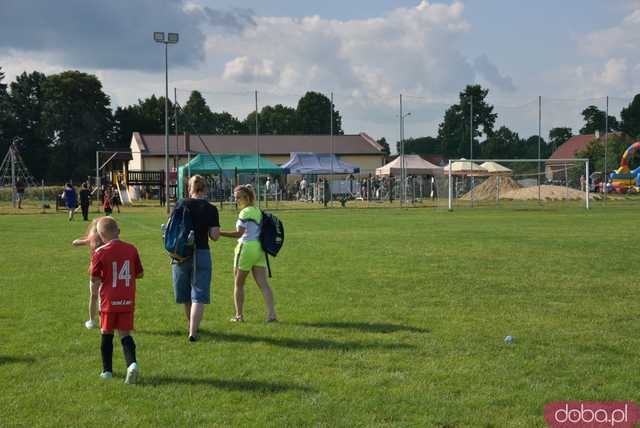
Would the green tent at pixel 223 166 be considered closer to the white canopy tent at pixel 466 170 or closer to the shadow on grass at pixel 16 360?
the white canopy tent at pixel 466 170

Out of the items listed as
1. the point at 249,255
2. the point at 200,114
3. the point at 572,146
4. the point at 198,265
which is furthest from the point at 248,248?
the point at 200,114

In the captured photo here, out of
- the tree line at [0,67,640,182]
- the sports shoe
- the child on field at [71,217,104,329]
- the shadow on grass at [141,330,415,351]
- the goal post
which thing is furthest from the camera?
the tree line at [0,67,640,182]

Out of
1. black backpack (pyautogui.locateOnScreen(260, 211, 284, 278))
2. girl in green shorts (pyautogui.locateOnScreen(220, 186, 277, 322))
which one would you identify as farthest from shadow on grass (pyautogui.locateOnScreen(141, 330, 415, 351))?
black backpack (pyautogui.locateOnScreen(260, 211, 284, 278))

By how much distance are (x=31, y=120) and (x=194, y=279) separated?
84.7 meters

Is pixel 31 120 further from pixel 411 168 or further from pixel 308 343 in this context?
pixel 308 343

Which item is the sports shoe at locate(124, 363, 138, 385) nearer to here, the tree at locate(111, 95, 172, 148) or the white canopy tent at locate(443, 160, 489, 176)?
the white canopy tent at locate(443, 160, 489, 176)

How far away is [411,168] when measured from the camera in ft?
185

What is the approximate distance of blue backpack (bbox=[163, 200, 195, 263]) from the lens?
8.12 meters

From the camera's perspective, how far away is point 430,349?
7668 mm

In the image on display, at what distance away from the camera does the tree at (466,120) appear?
60597 mm

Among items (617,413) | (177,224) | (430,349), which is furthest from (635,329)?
(177,224)

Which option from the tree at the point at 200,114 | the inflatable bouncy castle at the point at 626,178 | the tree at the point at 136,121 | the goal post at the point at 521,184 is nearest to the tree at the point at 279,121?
the tree at the point at 200,114

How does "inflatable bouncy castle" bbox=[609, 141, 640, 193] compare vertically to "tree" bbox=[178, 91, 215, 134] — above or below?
below

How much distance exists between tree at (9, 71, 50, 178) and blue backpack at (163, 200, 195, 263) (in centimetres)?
7885
